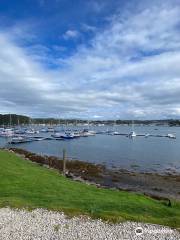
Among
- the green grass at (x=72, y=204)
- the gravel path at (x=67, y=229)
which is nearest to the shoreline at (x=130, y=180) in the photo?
the green grass at (x=72, y=204)

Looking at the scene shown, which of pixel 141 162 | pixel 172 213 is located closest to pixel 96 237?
pixel 172 213

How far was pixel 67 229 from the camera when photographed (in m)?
11.7

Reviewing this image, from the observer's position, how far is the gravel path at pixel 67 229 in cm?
1096

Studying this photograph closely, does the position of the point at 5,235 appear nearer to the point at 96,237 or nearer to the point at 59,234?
the point at 59,234

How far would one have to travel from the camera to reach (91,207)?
47.1 feet

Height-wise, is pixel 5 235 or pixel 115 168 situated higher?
pixel 5 235

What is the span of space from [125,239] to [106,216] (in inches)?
79.7

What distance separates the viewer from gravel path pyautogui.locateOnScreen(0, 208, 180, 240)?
10961mm
